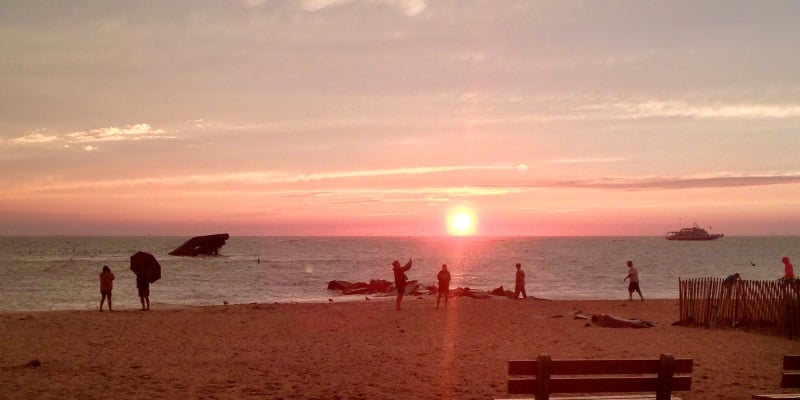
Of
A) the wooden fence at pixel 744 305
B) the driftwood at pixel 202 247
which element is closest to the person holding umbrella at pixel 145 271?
the wooden fence at pixel 744 305

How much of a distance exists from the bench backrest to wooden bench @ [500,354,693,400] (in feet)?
4.53

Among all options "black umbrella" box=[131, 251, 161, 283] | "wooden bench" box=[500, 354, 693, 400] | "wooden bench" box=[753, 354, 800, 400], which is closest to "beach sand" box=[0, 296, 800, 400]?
"black umbrella" box=[131, 251, 161, 283]

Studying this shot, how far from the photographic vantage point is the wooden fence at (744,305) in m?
16.2

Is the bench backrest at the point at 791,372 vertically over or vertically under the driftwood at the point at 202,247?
over

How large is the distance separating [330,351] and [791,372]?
9.57 metres

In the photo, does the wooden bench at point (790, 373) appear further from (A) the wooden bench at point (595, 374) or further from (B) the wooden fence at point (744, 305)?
(B) the wooden fence at point (744, 305)

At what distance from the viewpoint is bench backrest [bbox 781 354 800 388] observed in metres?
7.46

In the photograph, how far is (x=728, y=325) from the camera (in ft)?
58.6

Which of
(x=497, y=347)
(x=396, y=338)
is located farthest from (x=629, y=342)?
(x=396, y=338)

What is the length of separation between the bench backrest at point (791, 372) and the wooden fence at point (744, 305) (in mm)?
9842

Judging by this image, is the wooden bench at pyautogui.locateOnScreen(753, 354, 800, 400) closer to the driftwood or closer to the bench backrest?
the bench backrest

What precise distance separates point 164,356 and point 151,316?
872 cm

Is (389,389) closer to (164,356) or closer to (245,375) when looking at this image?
(245,375)

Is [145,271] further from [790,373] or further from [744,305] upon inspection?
[790,373]
